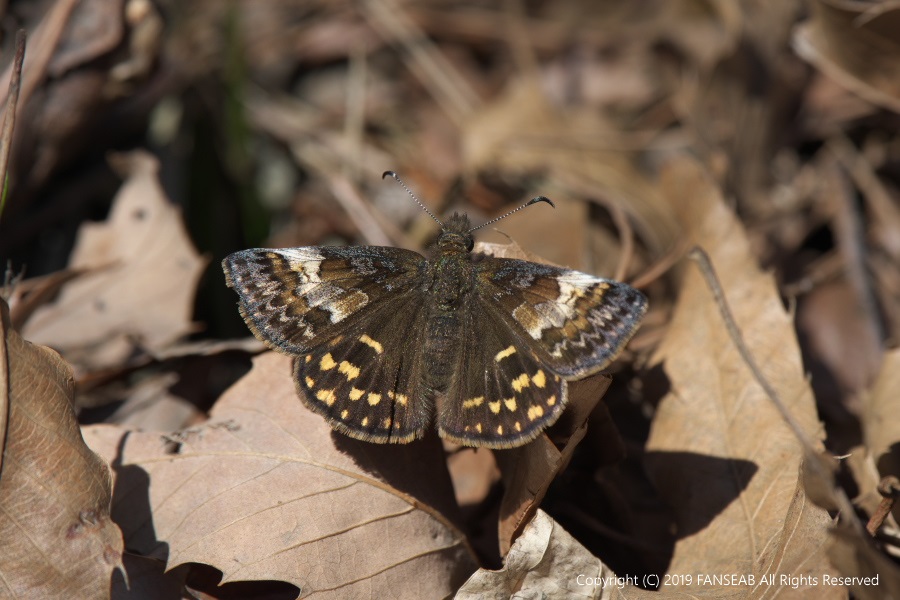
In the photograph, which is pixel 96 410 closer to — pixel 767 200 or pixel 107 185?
pixel 107 185

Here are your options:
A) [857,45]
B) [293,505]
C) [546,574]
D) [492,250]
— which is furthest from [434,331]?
[857,45]

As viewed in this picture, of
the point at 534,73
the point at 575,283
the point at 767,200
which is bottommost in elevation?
the point at 767,200

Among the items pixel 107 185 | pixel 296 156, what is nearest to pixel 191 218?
pixel 107 185

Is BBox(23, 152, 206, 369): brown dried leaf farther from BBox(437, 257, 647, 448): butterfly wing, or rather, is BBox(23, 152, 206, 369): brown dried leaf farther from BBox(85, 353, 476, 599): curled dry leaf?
BBox(437, 257, 647, 448): butterfly wing

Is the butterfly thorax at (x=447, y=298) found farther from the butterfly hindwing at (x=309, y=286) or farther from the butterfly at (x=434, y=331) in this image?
the butterfly hindwing at (x=309, y=286)

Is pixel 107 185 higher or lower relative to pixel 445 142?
higher

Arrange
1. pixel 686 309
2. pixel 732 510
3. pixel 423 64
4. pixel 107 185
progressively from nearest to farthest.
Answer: pixel 732 510, pixel 686 309, pixel 107 185, pixel 423 64
